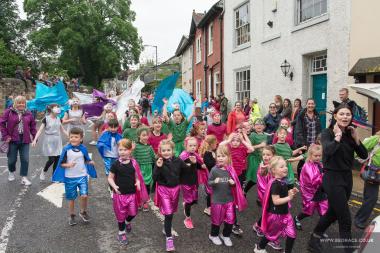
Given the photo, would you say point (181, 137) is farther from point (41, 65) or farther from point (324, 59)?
point (41, 65)

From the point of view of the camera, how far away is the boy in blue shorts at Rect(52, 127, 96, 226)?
546 cm

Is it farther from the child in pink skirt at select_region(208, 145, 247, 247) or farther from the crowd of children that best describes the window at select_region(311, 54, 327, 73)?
the child in pink skirt at select_region(208, 145, 247, 247)

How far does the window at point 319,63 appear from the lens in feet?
36.8

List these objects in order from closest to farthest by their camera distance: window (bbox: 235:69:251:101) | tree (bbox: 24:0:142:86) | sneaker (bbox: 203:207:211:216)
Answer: sneaker (bbox: 203:207:211:216), window (bbox: 235:69:251:101), tree (bbox: 24:0:142:86)

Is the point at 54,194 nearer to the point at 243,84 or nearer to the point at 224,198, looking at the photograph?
the point at 224,198

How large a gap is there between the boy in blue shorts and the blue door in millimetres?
7709

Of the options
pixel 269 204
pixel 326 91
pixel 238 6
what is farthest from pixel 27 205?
pixel 238 6

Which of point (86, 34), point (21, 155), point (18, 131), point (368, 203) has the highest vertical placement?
point (86, 34)

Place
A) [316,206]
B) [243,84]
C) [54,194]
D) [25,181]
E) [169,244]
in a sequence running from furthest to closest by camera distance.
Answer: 1. [243,84]
2. [25,181]
3. [54,194]
4. [316,206]
5. [169,244]

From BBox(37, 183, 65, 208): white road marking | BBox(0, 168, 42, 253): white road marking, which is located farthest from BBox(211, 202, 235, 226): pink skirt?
BBox(37, 183, 65, 208): white road marking

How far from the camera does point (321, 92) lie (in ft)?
37.0

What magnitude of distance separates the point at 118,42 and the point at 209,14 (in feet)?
85.1

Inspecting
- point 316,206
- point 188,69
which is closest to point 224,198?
point 316,206

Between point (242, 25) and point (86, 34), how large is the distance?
28.9 meters
